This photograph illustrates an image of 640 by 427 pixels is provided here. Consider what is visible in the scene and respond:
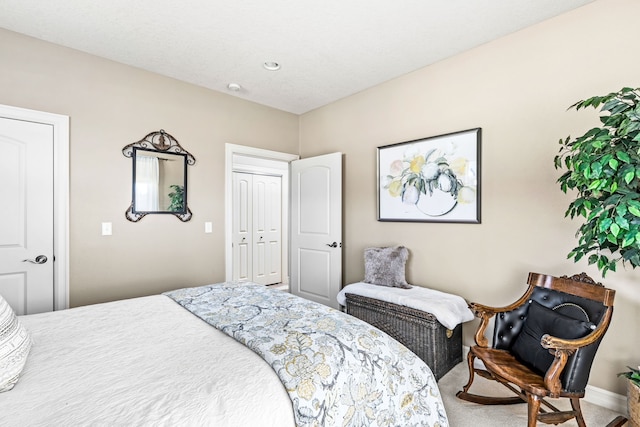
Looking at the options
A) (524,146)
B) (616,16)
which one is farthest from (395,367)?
(616,16)

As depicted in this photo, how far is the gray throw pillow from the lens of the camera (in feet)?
9.62

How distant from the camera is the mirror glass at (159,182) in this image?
298cm

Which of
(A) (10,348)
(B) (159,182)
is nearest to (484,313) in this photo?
(A) (10,348)

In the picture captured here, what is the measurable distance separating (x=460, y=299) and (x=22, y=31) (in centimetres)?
401

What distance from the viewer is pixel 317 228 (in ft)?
12.6

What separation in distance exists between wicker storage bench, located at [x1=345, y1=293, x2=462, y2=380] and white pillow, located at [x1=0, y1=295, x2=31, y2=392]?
2.26 metres

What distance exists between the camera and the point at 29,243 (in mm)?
2465

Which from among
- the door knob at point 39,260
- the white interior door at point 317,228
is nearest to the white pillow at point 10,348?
the door knob at point 39,260

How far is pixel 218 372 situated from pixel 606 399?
2.48m

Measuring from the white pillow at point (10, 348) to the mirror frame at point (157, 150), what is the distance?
5.89 ft

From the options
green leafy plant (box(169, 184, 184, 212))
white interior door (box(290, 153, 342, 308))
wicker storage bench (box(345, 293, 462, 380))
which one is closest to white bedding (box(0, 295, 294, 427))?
wicker storage bench (box(345, 293, 462, 380))

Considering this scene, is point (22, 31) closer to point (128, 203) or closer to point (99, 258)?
point (128, 203)

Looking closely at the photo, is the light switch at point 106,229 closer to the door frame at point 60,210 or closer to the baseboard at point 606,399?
the door frame at point 60,210

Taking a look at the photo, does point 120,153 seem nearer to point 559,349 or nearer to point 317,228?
point 317,228
